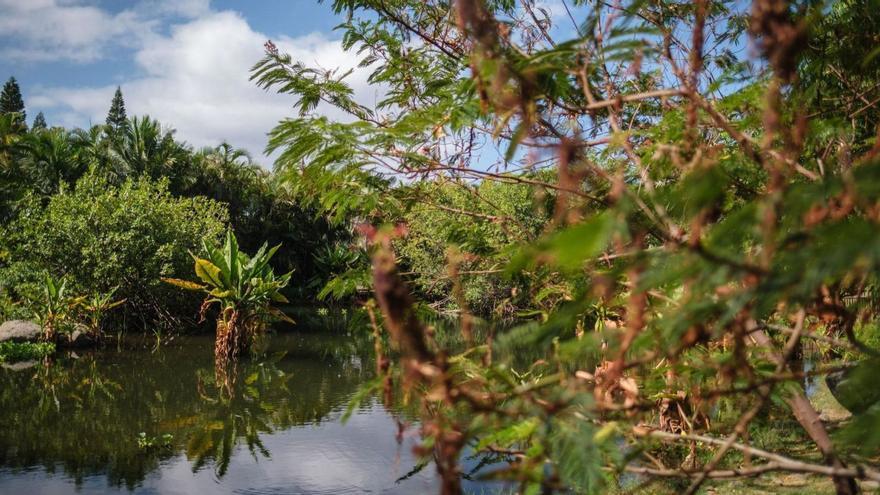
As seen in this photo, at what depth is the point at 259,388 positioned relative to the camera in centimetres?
1083

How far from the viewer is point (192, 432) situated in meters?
7.95

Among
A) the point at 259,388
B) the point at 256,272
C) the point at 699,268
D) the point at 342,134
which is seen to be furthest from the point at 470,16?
the point at 256,272

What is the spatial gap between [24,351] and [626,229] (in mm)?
15259

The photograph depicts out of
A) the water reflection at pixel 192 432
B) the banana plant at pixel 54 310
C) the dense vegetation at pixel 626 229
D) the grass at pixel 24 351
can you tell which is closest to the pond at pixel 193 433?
the water reflection at pixel 192 432

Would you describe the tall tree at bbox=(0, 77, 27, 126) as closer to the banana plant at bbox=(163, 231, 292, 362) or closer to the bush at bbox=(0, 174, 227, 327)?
the bush at bbox=(0, 174, 227, 327)

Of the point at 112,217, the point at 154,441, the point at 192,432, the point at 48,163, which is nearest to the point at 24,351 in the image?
the point at 112,217

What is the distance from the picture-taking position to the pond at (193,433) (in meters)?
6.11

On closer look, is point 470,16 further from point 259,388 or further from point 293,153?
point 259,388

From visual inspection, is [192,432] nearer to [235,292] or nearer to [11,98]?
[235,292]

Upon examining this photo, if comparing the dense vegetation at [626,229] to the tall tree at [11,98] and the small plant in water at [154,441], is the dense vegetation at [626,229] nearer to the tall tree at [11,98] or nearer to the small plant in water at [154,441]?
the small plant in water at [154,441]

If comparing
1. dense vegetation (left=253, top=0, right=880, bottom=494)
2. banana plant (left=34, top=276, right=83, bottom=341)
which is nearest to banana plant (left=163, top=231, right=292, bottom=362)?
banana plant (left=34, top=276, right=83, bottom=341)

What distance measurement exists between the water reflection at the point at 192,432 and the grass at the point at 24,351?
0.71 metres

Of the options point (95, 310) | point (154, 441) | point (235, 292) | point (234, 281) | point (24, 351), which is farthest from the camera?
point (95, 310)

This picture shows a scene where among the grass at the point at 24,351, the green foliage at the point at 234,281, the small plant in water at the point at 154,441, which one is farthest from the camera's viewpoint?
the green foliage at the point at 234,281
